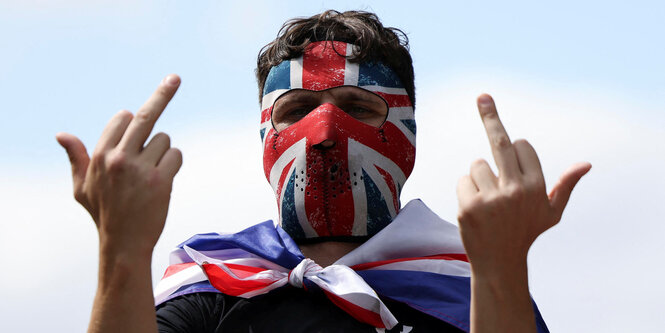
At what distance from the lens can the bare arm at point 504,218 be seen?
11.2 ft

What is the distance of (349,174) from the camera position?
5.25 metres

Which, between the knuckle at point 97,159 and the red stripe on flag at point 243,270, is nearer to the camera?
the knuckle at point 97,159

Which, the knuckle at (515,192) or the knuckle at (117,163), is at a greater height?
the knuckle at (117,163)

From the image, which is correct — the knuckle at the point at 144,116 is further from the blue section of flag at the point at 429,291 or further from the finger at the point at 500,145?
the blue section of flag at the point at 429,291

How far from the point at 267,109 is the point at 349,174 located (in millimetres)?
748

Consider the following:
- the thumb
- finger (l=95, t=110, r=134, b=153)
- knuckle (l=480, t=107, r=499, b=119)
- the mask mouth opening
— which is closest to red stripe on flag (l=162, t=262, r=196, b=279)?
the mask mouth opening

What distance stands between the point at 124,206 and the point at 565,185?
174cm

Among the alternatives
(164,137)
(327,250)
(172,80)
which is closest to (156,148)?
(164,137)

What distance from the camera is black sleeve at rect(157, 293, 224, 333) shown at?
4586mm

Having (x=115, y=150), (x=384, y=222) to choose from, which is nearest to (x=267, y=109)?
(x=384, y=222)

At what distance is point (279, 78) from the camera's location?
5.56 m

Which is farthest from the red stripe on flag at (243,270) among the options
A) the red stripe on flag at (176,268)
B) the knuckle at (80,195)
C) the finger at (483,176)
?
the finger at (483,176)

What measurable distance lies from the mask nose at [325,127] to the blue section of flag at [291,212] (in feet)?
0.84

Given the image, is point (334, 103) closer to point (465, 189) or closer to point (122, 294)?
point (465, 189)
